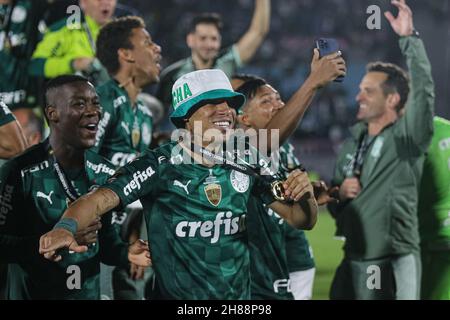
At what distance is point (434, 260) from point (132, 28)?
2.46 meters

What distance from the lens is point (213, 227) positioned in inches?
177

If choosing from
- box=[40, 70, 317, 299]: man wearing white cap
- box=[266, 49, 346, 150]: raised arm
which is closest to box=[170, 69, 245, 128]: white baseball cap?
box=[40, 70, 317, 299]: man wearing white cap

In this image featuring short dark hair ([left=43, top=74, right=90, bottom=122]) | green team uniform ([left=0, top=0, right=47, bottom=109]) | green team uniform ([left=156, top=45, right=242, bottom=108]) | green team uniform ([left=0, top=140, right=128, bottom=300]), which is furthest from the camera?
green team uniform ([left=156, top=45, right=242, bottom=108])

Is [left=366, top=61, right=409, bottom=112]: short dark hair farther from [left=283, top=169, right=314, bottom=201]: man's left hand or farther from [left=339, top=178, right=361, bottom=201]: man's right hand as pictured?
[left=283, top=169, right=314, bottom=201]: man's left hand

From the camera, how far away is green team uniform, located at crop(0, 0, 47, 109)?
610 centimetres

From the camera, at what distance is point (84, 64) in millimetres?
5922

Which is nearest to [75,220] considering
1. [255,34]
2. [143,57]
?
[143,57]

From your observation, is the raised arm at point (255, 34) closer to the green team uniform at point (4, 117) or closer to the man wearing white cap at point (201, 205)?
the green team uniform at point (4, 117)

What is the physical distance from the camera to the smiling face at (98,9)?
6113 millimetres

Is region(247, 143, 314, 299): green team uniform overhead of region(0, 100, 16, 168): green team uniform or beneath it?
beneath

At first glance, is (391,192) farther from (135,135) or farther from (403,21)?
(135,135)

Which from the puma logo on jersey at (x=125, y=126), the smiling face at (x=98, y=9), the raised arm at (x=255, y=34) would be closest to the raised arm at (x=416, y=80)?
the raised arm at (x=255, y=34)

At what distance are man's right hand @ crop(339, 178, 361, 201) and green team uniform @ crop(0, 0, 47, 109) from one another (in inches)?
86.8

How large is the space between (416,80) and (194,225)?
1999mm
